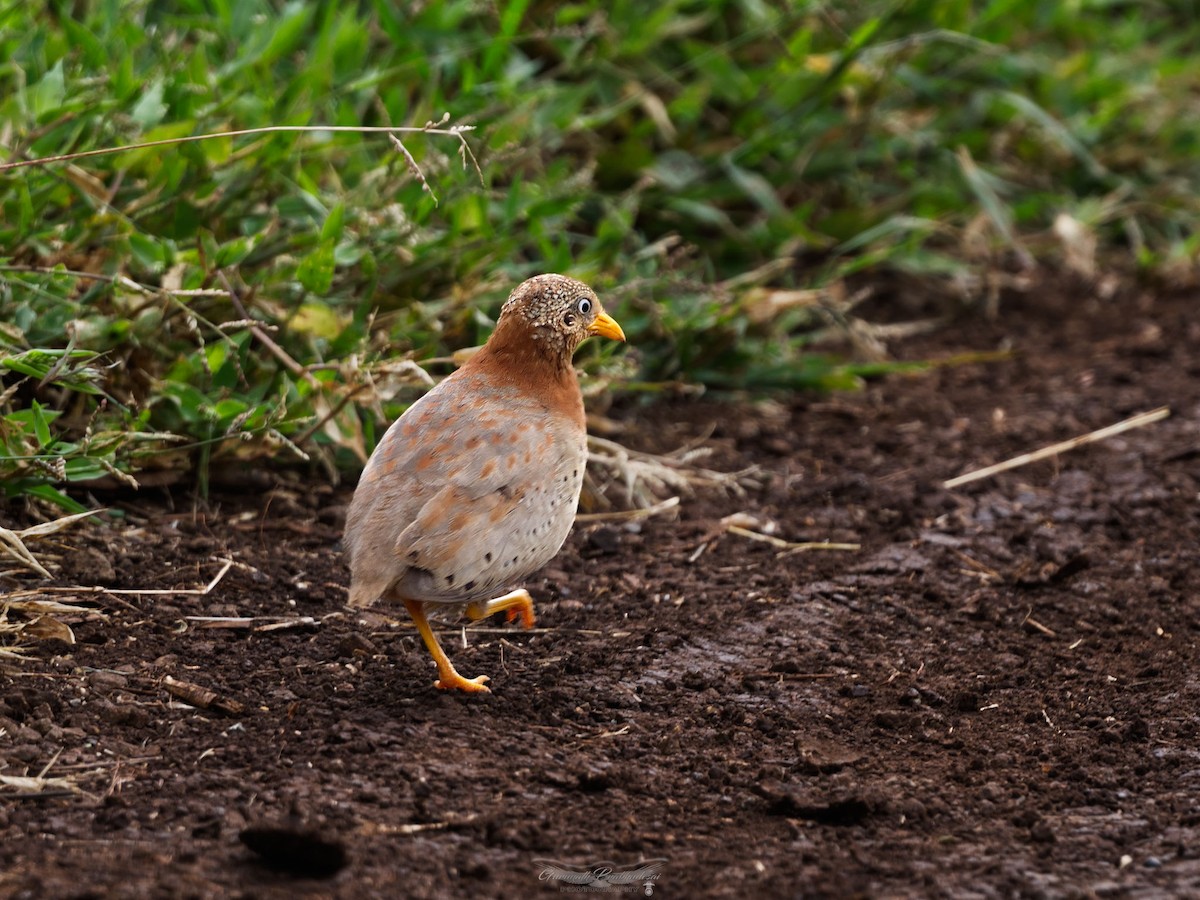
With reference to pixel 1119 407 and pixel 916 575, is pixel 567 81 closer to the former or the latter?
pixel 1119 407

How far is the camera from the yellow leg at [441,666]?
3.75 metres

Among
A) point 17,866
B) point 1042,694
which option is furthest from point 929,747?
point 17,866

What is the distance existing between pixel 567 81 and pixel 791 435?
89.6 inches

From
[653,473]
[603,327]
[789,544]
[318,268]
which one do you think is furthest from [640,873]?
[318,268]

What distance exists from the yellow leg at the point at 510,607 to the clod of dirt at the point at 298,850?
4.11 feet

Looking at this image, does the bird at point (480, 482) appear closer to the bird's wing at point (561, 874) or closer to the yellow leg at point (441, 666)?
the yellow leg at point (441, 666)

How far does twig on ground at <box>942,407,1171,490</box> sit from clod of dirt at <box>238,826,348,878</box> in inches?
127

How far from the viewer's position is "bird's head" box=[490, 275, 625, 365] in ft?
13.5

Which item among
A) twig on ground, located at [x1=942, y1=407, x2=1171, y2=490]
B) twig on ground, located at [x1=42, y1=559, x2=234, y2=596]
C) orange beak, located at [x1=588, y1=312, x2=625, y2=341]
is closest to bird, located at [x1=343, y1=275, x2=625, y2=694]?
orange beak, located at [x1=588, y1=312, x2=625, y2=341]

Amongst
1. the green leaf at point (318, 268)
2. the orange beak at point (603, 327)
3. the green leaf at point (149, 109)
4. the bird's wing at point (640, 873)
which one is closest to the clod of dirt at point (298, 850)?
the bird's wing at point (640, 873)

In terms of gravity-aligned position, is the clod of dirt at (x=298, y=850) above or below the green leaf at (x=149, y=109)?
below

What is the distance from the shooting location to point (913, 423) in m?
6.30

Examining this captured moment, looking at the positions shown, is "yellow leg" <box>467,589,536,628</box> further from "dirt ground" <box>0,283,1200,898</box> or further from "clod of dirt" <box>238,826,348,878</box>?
"clod of dirt" <box>238,826,348,878</box>

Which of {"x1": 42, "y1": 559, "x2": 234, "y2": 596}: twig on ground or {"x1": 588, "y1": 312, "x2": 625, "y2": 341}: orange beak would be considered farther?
{"x1": 588, "y1": 312, "x2": 625, "y2": 341}: orange beak
